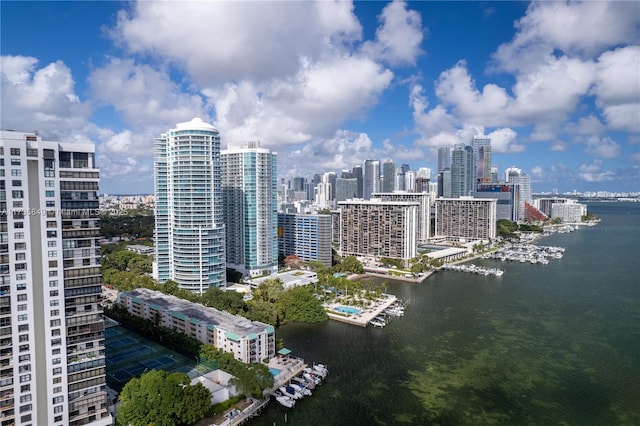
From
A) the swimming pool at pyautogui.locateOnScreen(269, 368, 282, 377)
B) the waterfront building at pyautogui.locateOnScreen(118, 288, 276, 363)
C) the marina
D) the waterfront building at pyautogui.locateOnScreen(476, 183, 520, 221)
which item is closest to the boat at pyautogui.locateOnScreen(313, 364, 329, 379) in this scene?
the swimming pool at pyautogui.locateOnScreen(269, 368, 282, 377)

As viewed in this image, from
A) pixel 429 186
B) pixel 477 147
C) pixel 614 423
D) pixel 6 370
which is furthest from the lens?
pixel 477 147

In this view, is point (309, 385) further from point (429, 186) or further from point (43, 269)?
point (429, 186)

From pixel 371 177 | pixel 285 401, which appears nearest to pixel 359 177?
pixel 371 177

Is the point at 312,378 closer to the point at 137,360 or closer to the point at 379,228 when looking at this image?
the point at 137,360

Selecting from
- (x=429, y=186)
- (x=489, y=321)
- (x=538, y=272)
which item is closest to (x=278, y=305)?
(x=489, y=321)

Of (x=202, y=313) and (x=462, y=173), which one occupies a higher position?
(x=462, y=173)
